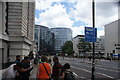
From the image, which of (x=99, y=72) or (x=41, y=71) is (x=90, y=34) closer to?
(x=41, y=71)

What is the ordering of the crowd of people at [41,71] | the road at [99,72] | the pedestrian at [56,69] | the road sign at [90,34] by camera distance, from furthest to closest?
the road at [99,72] → the road sign at [90,34] → the pedestrian at [56,69] → the crowd of people at [41,71]

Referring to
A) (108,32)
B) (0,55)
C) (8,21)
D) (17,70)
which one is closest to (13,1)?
(8,21)

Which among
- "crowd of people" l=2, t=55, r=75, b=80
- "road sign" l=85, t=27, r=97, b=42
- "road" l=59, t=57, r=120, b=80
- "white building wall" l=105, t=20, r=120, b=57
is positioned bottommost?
"road" l=59, t=57, r=120, b=80

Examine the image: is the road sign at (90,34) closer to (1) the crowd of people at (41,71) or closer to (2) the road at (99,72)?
(1) the crowd of people at (41,71)

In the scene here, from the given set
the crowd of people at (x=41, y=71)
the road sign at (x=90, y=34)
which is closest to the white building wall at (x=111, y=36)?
the road sign at (x=90, y=34)

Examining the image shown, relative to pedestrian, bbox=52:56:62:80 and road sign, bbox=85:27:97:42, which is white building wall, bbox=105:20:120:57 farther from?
pedestrian, bbox=52:56:62:80

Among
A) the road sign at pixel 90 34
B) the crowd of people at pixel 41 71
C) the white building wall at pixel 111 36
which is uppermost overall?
the white building wall at pixel 111 36

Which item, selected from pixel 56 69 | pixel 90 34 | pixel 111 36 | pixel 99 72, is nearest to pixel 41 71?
pixel 56 69

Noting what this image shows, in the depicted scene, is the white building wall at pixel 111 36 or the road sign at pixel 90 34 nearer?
the road sign at pixel 90 34

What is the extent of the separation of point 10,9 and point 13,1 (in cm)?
142

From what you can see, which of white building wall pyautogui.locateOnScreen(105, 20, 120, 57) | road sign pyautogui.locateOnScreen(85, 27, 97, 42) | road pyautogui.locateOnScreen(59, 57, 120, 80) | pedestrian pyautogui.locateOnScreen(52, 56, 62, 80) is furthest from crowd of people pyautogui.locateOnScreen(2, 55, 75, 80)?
white building wall pyautogui.locateOnScreen(105, 20, 120, 57)

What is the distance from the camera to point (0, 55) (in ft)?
84.2

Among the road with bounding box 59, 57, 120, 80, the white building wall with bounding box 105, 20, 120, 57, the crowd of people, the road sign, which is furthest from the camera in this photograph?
the white building wall with bounding box 105, 20, 120, 57

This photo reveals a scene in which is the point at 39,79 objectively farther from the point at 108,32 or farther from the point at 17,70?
the point at 108,32
